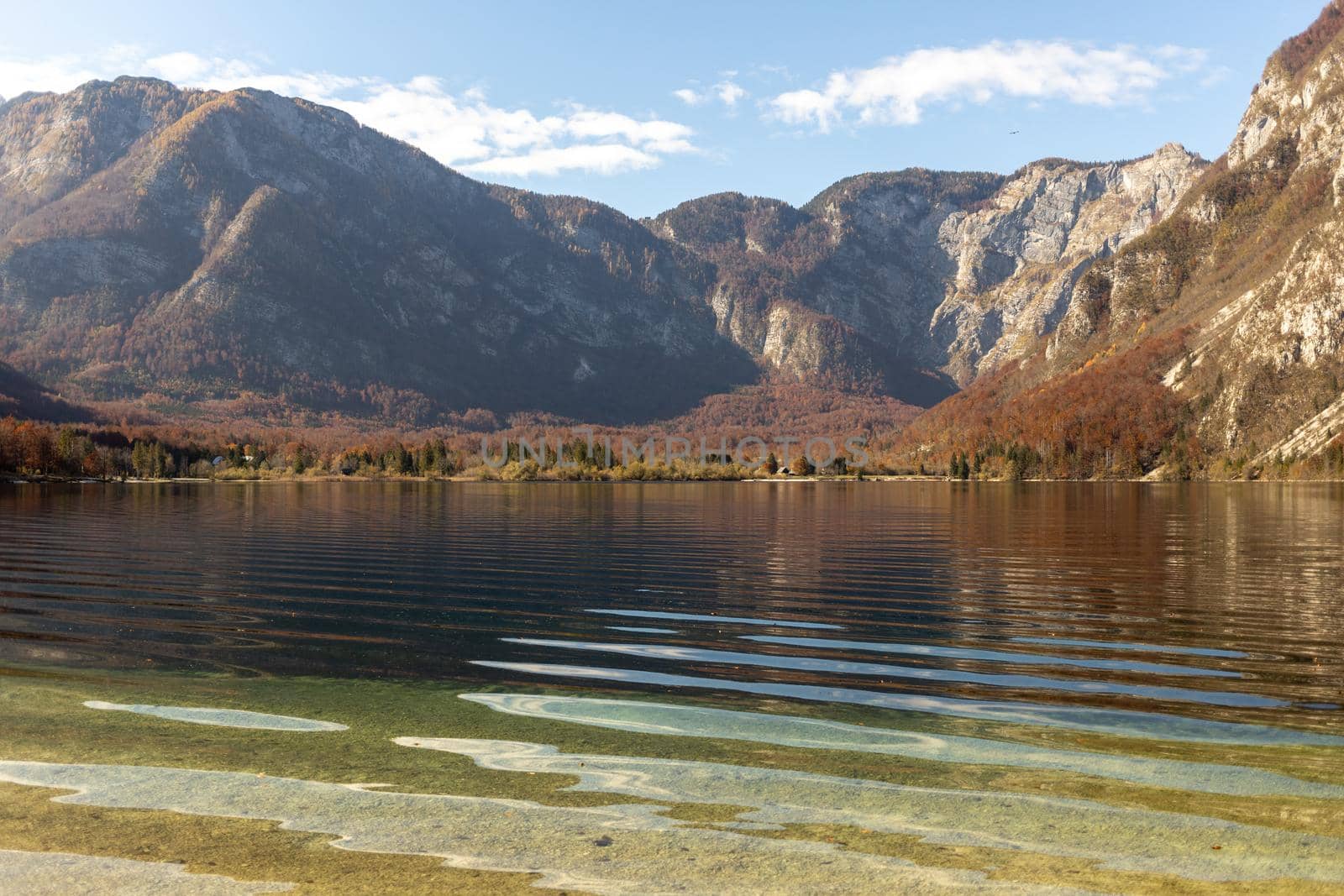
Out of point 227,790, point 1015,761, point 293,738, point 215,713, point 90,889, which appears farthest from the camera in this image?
point 215,713

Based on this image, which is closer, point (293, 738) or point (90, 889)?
point (90, 889)

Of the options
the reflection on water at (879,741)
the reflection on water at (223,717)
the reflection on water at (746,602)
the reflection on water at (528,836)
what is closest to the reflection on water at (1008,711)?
the reflection on water at (746,602)

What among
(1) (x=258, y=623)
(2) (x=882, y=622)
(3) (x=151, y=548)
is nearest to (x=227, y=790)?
(1) (x=258, y=623)

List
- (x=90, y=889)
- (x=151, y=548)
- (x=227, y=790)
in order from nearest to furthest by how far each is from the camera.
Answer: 1. (x=90, y=889)
2. (x=227, y=790)
3. (x=151, y=548)

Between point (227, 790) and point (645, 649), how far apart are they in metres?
12.0

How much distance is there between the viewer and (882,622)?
26.9 metres

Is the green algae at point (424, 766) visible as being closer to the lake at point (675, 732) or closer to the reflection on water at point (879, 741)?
the lake at point (675, 732)

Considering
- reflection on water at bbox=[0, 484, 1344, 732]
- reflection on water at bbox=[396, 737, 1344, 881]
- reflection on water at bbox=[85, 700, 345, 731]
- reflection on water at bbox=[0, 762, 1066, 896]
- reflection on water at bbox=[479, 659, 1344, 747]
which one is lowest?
reflection on water at bbox=[0, 484, 1344, 732]

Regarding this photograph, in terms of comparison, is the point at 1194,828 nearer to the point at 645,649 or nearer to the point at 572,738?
the point at 572,738

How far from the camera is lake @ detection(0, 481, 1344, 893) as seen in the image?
9.48 metres

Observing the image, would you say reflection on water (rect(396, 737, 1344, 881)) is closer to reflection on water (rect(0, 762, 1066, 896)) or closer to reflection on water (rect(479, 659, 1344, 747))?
reflection on water (rect(0, 762, 1066, 896))

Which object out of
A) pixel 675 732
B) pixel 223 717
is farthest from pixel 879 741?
pixel 223 717

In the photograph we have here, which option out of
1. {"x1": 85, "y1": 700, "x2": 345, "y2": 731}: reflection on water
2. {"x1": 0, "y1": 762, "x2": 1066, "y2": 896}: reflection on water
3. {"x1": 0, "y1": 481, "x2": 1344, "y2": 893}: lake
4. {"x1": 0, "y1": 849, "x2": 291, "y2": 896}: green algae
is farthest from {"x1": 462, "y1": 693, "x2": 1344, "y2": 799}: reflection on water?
{"x1": 0, "y1": 849, "x2": 291, "y2": 896}: green algae

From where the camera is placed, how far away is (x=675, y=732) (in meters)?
14.6
